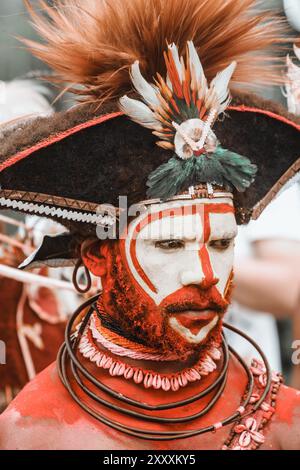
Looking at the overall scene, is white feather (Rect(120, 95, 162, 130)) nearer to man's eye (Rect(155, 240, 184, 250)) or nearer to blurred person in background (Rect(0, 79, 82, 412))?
man's eye (Rect(155, 240, 184, 250))

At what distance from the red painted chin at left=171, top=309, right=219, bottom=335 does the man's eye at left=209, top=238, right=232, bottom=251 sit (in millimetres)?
172

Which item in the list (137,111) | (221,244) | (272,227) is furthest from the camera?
(272,227)

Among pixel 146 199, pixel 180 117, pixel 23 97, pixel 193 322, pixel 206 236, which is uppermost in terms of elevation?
pixel 23 97

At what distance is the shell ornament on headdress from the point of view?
171 cm

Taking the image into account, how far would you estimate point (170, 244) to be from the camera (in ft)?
5.73

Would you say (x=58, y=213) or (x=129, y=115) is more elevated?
(x=129, y=115)

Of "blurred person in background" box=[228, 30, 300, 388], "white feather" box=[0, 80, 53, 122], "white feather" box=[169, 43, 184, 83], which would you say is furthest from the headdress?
"blurred person in background" box=[228, 30, 300, 388]

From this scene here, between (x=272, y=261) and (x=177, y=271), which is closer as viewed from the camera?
(x=177, y=271)

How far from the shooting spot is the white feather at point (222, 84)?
69.7 inches

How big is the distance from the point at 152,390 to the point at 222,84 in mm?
867

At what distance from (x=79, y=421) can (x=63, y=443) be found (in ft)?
0.24

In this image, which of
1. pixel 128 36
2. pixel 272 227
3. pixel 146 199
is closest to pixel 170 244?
pixel 146 199

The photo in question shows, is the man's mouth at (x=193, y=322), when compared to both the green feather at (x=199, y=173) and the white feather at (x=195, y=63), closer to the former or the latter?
the green feather at (x=199, y=173)

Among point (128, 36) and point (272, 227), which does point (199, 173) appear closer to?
point (128, 36)
